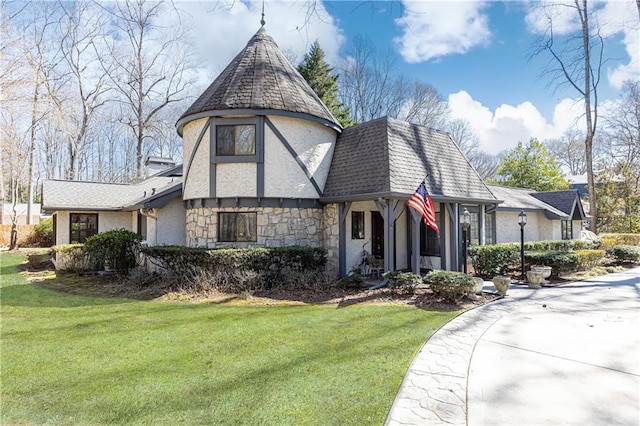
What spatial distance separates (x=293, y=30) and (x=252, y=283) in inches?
252

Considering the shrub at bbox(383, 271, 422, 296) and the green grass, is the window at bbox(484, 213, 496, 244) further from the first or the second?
the green grass

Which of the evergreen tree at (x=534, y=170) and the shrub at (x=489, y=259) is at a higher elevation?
the evergreen tree at (x=534, y=170)

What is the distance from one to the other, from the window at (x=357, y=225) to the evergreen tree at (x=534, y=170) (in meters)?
20.4

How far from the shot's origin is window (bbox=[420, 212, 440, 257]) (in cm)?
1259

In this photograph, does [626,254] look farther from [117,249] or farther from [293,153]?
[117,249]

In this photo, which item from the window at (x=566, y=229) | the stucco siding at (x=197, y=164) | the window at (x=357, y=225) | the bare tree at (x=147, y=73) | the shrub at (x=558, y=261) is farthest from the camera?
the bare tree at (x=147, y=73)

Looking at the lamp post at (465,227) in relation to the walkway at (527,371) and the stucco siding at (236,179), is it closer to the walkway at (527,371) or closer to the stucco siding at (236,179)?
the walkway at (527,371)

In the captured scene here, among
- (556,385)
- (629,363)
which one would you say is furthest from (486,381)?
(629,363)

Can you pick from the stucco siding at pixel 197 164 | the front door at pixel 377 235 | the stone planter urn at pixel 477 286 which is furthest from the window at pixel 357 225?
the stucco siding at pixel 197 164

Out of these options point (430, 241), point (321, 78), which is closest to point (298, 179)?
point (430, 241)

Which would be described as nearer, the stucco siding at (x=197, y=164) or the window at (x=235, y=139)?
the window at (x=235, y=139)

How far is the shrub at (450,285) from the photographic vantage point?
8148mm

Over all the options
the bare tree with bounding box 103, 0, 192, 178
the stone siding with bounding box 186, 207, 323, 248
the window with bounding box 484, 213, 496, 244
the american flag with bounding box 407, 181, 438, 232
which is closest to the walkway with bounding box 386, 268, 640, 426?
the american flag with bounding box 407, 181, 438, 232

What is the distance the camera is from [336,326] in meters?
6.46
